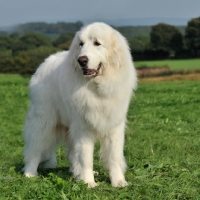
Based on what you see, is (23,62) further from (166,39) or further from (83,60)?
(83,60)

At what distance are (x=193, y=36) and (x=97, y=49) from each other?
33802mm

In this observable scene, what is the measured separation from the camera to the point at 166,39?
36625 millimetres

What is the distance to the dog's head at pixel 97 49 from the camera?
448 centimetres

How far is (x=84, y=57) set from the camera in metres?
4.42

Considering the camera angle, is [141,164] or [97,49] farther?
A: [141,164]

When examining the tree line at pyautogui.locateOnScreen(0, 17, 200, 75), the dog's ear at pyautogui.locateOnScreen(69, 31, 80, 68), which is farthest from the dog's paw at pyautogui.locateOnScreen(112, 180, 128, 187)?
the tree line at pyautogui.locateOnScreen(0, 17, 200, 75)

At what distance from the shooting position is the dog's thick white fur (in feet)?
15.2

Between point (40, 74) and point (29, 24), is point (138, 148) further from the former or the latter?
point (29, 24)

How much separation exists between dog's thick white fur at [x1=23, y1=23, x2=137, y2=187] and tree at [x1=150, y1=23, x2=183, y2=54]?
31217 millimetres

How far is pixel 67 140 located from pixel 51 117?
476 millimetres

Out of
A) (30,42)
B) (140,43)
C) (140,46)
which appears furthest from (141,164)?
(30,42)

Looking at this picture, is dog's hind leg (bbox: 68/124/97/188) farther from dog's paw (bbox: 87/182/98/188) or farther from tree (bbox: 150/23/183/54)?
tree (bbox: 150/23/183/54)

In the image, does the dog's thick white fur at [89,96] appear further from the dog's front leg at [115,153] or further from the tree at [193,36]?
the tree at [193,36]

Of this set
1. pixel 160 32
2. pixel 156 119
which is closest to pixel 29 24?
pixel 160 32
